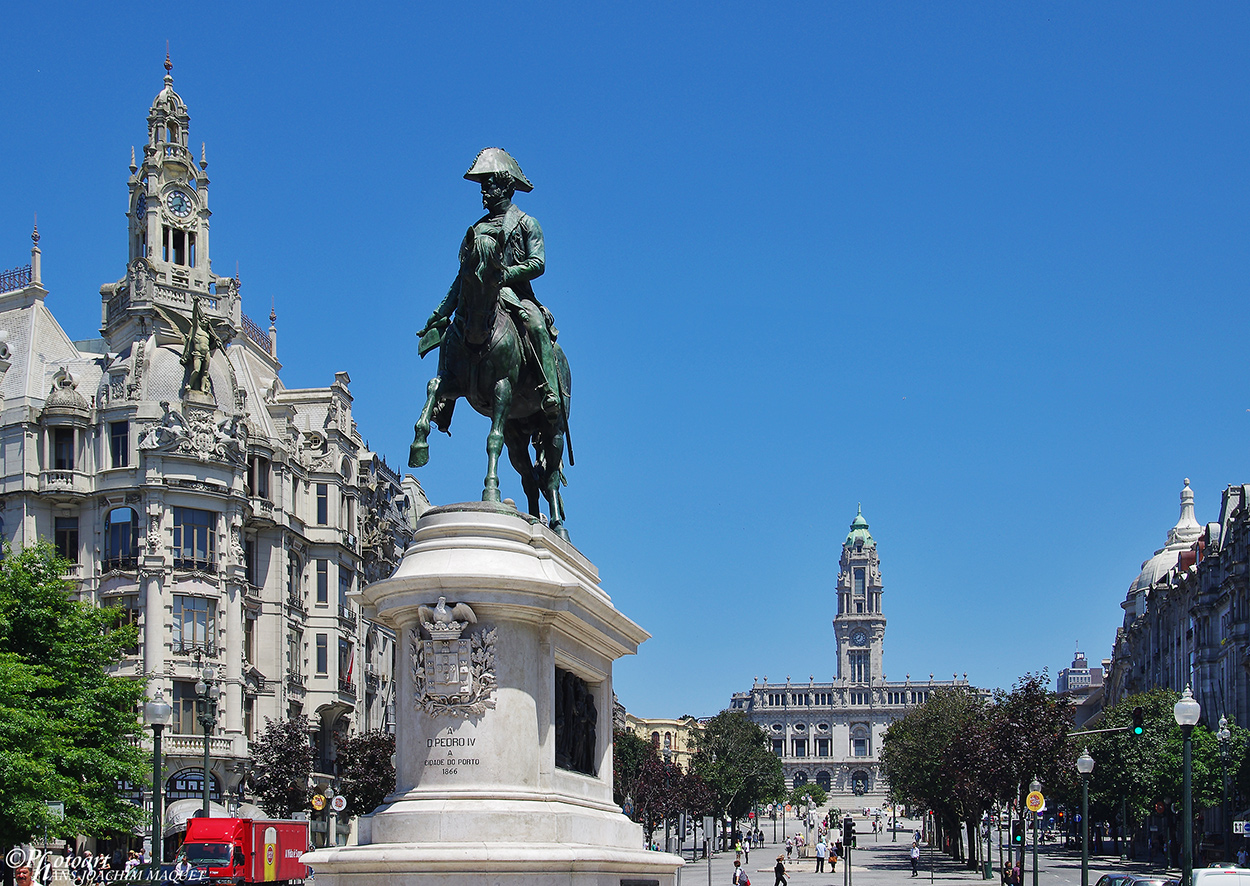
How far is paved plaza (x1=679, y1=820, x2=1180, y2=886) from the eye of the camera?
192ft

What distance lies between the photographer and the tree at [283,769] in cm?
5359

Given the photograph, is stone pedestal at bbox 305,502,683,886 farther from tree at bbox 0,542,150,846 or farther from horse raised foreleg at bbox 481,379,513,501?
tree at bbox 0,542,150,846

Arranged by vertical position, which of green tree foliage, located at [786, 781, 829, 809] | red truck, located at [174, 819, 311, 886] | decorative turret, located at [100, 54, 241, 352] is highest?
decorative turret, located at [100, 54, 241, 352]

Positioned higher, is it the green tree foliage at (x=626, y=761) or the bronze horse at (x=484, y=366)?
the bronze horse at (x=484, y=366)

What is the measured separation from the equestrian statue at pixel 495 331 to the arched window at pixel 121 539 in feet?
138

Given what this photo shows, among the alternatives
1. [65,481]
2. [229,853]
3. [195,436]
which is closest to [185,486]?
[195,436]

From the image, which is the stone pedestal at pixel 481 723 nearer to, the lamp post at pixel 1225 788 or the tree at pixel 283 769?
the tree at pixel 283 769

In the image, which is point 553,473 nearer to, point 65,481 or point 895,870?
point 65,481

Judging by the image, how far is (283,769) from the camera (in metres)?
53.6

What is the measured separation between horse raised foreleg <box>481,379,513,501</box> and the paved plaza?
1489 inches

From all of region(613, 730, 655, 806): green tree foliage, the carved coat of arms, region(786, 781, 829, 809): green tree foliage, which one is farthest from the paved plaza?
region(786, 781, 829, 809): green tree foliage

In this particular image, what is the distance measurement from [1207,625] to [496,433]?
76340mm

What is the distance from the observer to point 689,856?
95500 mm

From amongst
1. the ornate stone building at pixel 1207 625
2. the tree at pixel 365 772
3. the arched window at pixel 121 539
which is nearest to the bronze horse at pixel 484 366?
the tree at pixel 365 772
